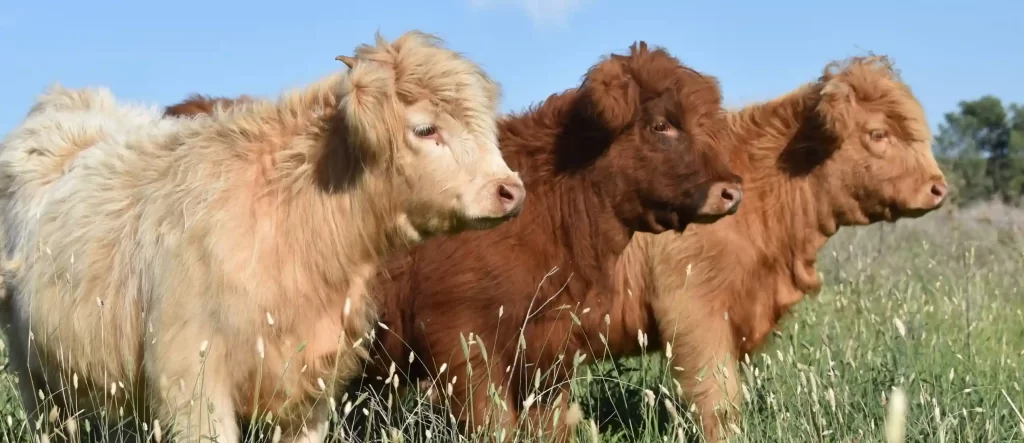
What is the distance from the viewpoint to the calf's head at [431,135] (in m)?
3.75

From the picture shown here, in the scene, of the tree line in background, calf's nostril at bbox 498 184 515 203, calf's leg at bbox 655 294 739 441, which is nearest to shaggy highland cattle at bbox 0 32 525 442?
calf's nostril at bbox 498 184 515 203

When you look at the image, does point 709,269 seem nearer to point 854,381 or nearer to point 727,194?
point 727,194

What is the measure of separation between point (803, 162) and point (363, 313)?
3.35 m

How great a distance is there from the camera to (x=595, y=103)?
5.07 meters

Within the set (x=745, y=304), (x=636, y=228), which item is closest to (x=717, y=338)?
(x=745, y=304)

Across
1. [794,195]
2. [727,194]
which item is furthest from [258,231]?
[794,195]

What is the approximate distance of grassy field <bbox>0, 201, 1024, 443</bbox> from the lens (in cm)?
365

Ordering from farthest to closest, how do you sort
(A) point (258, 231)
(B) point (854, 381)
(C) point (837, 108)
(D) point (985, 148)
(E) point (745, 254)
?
(D) point (985, 148) → (C) point (837, 108) → (E) point (745, 254) → (B) point (854, 381) → (A) point (258, 231)

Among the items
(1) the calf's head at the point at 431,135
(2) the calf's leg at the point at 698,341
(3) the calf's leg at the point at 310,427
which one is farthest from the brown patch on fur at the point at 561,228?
(1) the calf's head at the point at 431,135

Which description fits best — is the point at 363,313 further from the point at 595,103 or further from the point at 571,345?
the point at 595,103

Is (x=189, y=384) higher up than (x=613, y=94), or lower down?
lower down

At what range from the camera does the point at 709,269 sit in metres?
5.75

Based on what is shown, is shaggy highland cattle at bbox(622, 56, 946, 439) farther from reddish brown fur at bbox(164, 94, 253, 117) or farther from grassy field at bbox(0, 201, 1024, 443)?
reddish brown fur at bbox(164, 94, 253, 117)

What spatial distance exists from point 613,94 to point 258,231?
2020 millimetres
